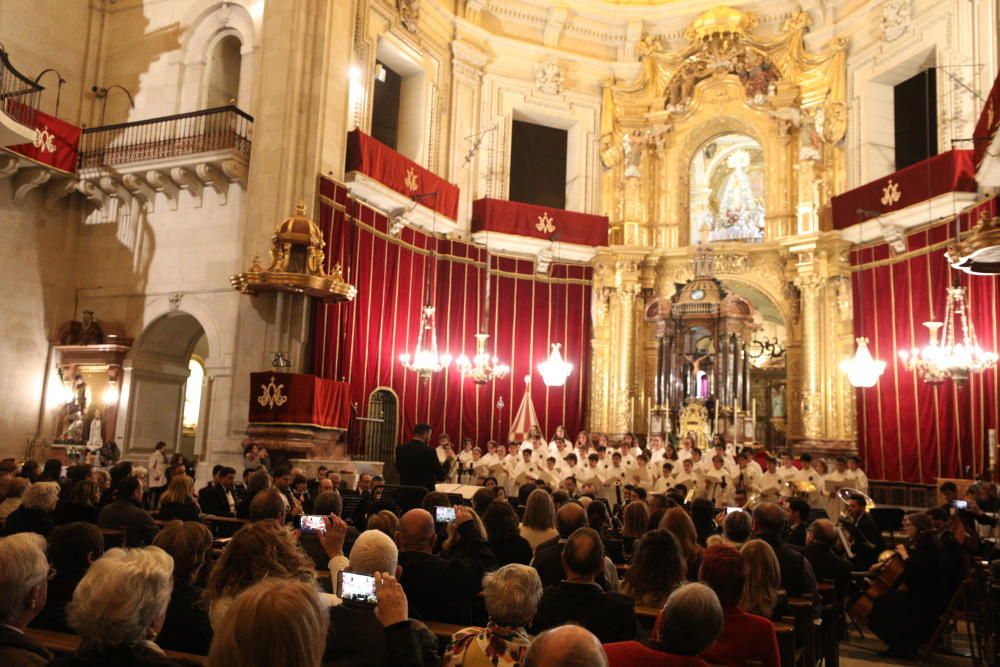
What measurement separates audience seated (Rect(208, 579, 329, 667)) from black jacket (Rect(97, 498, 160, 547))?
5576 millimetres

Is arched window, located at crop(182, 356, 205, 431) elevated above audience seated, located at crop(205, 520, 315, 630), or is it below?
above

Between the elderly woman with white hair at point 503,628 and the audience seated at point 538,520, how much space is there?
10.3ft

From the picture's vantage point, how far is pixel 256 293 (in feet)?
49.3

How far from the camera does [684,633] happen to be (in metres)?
3.36

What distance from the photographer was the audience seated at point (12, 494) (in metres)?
7.54

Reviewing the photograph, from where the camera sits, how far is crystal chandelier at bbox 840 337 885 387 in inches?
722

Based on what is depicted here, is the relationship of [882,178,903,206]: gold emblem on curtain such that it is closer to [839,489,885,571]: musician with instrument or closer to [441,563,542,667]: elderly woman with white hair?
[839,489,885,571]: musician with instrument

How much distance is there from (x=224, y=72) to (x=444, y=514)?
14.2 m

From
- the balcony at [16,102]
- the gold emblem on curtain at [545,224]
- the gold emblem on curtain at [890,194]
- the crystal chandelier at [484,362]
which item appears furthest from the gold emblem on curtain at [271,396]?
the gold emblem on curtain at [890,194]

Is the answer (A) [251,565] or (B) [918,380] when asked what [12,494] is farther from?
(B) [918,380]

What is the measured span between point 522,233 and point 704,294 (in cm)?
464

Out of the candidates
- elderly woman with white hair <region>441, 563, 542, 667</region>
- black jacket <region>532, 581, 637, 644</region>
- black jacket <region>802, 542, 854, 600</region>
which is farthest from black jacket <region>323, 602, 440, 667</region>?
black jacket <region>802, 542, 854, 600</region>

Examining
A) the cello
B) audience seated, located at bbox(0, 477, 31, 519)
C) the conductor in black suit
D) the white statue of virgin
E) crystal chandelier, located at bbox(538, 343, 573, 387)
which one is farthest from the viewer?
crystal chandelier, located at bbox(538, 343, 573, 387)

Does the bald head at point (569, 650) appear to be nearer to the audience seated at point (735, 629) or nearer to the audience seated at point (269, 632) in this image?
the audience seated at point (269, 632)
